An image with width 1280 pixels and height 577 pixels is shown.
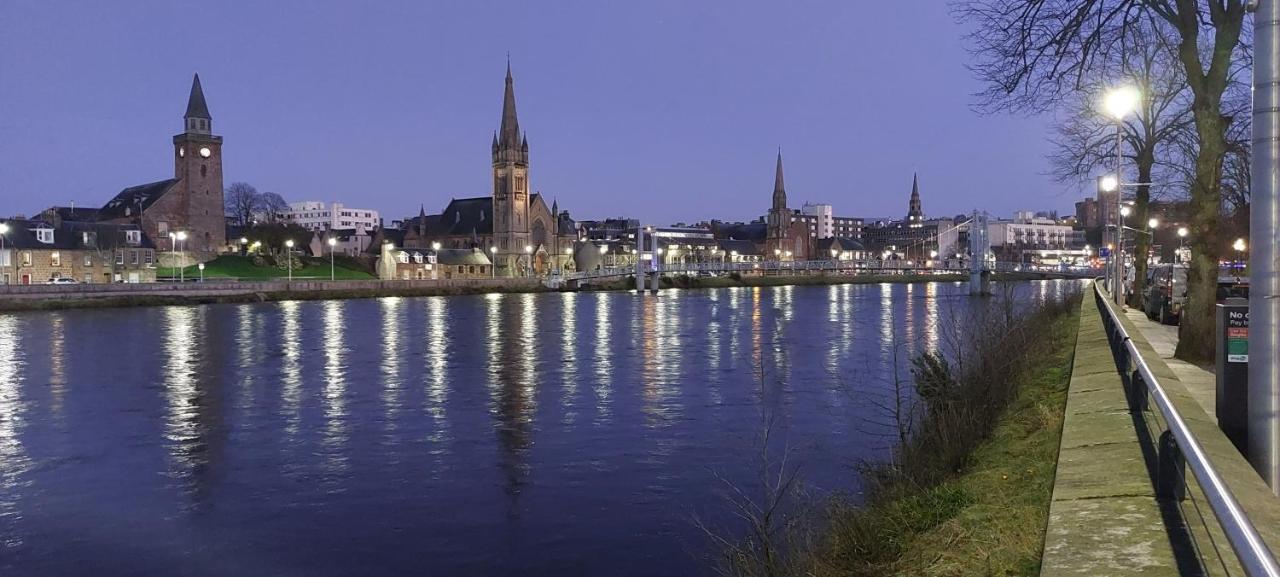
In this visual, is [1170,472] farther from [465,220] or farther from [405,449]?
[465,220]

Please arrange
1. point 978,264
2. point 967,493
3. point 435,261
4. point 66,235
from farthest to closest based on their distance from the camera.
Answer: point 435,261 < point 978,264 < point 66,235 < point 967,493

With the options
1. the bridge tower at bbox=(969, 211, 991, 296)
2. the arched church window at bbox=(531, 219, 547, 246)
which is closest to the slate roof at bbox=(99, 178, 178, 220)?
the arched church window at bbox=(531, 219, 547, 246)

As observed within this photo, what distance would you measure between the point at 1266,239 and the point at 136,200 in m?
120

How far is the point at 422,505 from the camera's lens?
13102 mm

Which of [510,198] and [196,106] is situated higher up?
[196,106]

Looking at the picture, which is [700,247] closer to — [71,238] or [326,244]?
[326,244]

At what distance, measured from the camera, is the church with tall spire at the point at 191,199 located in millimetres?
103000

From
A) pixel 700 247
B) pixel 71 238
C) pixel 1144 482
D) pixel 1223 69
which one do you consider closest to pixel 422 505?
pixel 1144 482

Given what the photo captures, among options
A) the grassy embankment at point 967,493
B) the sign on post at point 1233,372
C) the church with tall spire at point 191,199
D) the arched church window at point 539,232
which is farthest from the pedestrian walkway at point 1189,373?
the arched church window at point 539,232

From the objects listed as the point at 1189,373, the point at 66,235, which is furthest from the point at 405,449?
the point at 66,235

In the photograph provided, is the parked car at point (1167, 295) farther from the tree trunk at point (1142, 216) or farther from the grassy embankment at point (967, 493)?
the grassy embankment at point (967, 493)

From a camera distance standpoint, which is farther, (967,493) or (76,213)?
(76,213)

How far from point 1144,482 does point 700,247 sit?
582ft

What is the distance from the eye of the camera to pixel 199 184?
106 metres
